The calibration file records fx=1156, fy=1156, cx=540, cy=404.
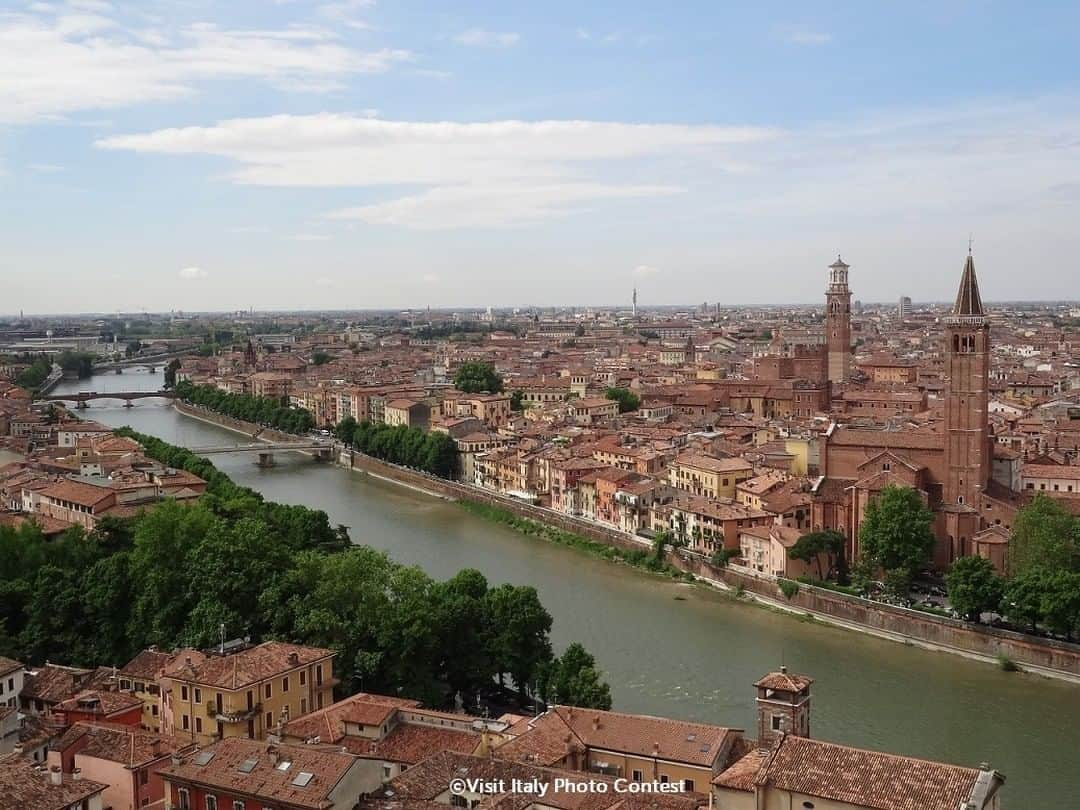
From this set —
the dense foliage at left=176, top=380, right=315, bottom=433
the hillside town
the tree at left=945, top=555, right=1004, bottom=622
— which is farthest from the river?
the dense foliage at left=176, top=380, right=315, bottom=433

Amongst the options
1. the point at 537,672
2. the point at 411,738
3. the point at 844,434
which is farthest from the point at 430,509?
the point at 411,738

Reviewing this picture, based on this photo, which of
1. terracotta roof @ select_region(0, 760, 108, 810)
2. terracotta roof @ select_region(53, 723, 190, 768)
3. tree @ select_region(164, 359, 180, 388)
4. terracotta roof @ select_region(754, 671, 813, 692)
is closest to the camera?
terracotta roof @ select_region(0, 760, 108, 810)

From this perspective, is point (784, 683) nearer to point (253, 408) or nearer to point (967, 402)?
point (967, 402)

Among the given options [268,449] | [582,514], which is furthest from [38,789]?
[268,449]

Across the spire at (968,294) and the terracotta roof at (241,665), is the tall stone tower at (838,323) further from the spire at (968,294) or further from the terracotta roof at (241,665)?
the terracotta roof at (241,665)

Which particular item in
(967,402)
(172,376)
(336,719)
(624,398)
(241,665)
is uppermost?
(967,402)

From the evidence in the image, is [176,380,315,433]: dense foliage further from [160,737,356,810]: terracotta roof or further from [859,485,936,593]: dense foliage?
[160,737,356,810]: terracotta roof

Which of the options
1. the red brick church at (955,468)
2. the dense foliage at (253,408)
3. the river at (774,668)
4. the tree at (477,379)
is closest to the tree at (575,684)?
the river at (774,668)
